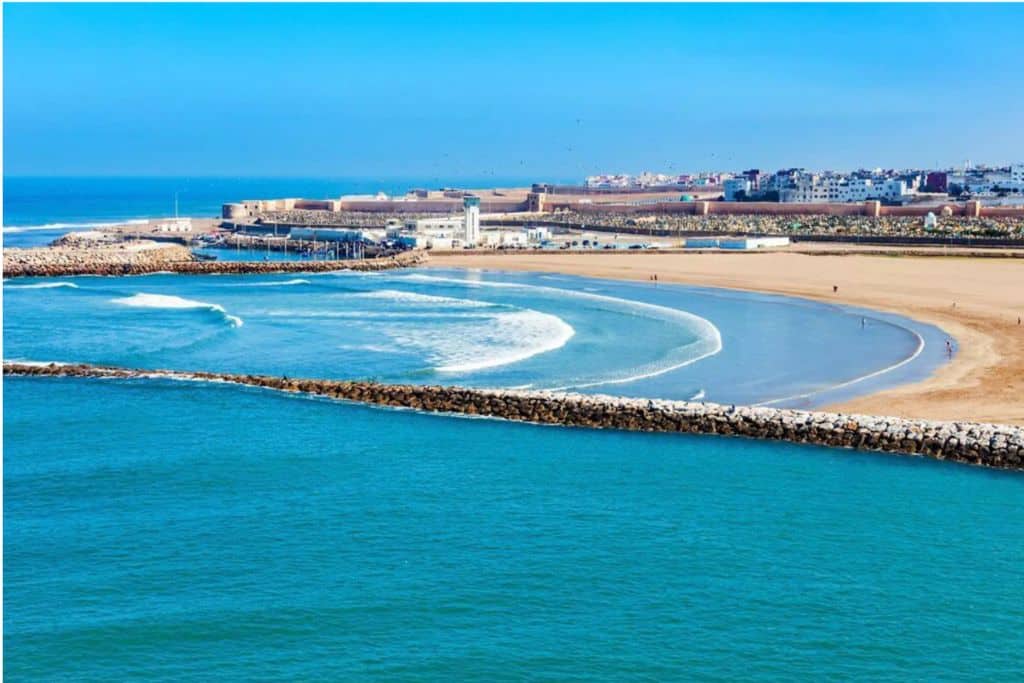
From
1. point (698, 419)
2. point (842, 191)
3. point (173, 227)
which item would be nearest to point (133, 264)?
point (173, 227)

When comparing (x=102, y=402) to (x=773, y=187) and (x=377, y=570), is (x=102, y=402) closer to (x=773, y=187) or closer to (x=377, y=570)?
(x=377, y=570)

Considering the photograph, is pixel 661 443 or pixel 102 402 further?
pixel 102 402

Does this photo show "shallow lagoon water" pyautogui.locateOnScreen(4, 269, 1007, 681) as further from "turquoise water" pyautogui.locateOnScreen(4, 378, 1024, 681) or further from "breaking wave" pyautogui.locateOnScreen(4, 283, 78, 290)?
"breaking wave" pyautogui.locateOnScreen(4, 283, 78, 290)

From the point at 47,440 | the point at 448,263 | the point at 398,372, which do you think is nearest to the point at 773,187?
the point at 448,263

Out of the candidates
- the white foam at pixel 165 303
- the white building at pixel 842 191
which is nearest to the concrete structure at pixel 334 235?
the white foam at pixel 165 303

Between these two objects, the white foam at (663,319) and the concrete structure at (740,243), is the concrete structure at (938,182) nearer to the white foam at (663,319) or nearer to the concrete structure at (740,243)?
the concrete structure at (740,243)

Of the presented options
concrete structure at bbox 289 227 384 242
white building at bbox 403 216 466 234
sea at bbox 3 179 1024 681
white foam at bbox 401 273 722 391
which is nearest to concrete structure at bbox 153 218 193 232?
concrete structure at bbox 289 227 384 242
